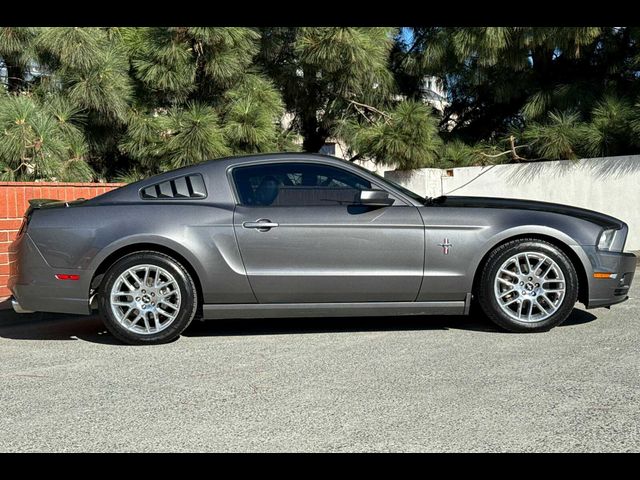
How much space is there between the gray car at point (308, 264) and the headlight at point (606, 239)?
2cm

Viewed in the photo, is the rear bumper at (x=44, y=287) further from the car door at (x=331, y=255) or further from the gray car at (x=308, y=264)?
the car door at (x=331, y=255)

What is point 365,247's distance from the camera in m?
→ 5.39

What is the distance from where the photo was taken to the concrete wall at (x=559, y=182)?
32.6 feet

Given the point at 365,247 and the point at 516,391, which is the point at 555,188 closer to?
the point at 365,247

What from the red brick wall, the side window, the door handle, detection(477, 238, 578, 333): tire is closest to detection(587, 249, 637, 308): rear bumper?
detection(477, 238, 578, 333): tire

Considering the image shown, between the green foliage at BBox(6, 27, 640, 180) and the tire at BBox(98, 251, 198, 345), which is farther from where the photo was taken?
the green foliage at BBox(6, 27, 640, 180)

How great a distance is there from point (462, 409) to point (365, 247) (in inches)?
77.5

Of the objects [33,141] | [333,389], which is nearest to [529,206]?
[333,389]

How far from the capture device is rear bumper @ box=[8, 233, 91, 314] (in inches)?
213

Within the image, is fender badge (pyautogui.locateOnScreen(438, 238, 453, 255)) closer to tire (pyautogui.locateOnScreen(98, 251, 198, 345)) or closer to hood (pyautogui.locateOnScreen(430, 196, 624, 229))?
hood (pyautogui.locateOnScreen(430, 196, 624, 229))

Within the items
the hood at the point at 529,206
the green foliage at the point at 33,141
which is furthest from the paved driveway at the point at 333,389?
the green foliage at the point at 33,141

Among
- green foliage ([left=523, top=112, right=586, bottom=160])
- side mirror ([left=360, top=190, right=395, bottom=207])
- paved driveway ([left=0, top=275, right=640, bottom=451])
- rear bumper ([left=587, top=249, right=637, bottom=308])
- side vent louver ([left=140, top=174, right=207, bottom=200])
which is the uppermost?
green foliage ([left=523, top=112, right=586, bottom=160])

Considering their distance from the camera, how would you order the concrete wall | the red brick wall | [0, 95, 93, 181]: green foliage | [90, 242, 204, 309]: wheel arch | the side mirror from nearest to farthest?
the side mirror, [90, 242, 204, 309]: wheel arch, the red brick wall, [0, 95, 93, 181]: green foliage, the concrete wall

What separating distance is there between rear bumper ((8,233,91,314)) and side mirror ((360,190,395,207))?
2.18m
